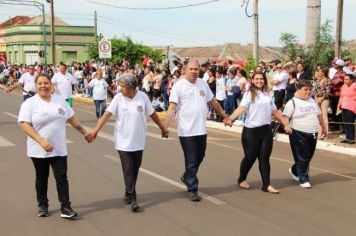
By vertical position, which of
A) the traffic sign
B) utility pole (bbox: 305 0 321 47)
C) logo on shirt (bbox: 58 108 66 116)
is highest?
utility pole (bbox: 305 0 321 47)

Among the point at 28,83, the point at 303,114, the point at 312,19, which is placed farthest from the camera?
the point at 312,19

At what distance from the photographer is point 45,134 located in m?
6.04

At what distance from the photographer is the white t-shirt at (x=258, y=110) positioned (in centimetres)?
763

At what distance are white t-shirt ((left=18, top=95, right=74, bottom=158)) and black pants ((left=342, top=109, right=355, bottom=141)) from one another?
8193 millimetres

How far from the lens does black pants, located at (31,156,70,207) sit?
6152 mm

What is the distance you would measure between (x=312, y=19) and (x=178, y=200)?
47.5 ft

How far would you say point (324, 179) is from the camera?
8.79 m

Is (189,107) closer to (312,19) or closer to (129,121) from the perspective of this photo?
(129,121)

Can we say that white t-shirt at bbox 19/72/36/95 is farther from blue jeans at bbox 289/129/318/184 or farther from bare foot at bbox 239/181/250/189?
blue jeans at bbox 289/129/318/184

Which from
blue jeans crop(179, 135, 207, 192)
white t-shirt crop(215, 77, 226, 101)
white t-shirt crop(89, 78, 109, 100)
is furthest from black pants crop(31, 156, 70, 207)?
white t-shirt crop(89, 78, 109, 100)

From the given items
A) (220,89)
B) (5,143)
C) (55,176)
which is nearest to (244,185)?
(55,176)

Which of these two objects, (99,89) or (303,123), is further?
(99,89)

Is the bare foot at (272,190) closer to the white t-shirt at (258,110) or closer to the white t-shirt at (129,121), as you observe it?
the white t-shirt at (258,110)

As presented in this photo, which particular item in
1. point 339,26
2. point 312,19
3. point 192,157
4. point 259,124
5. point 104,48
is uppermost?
point 312,19
